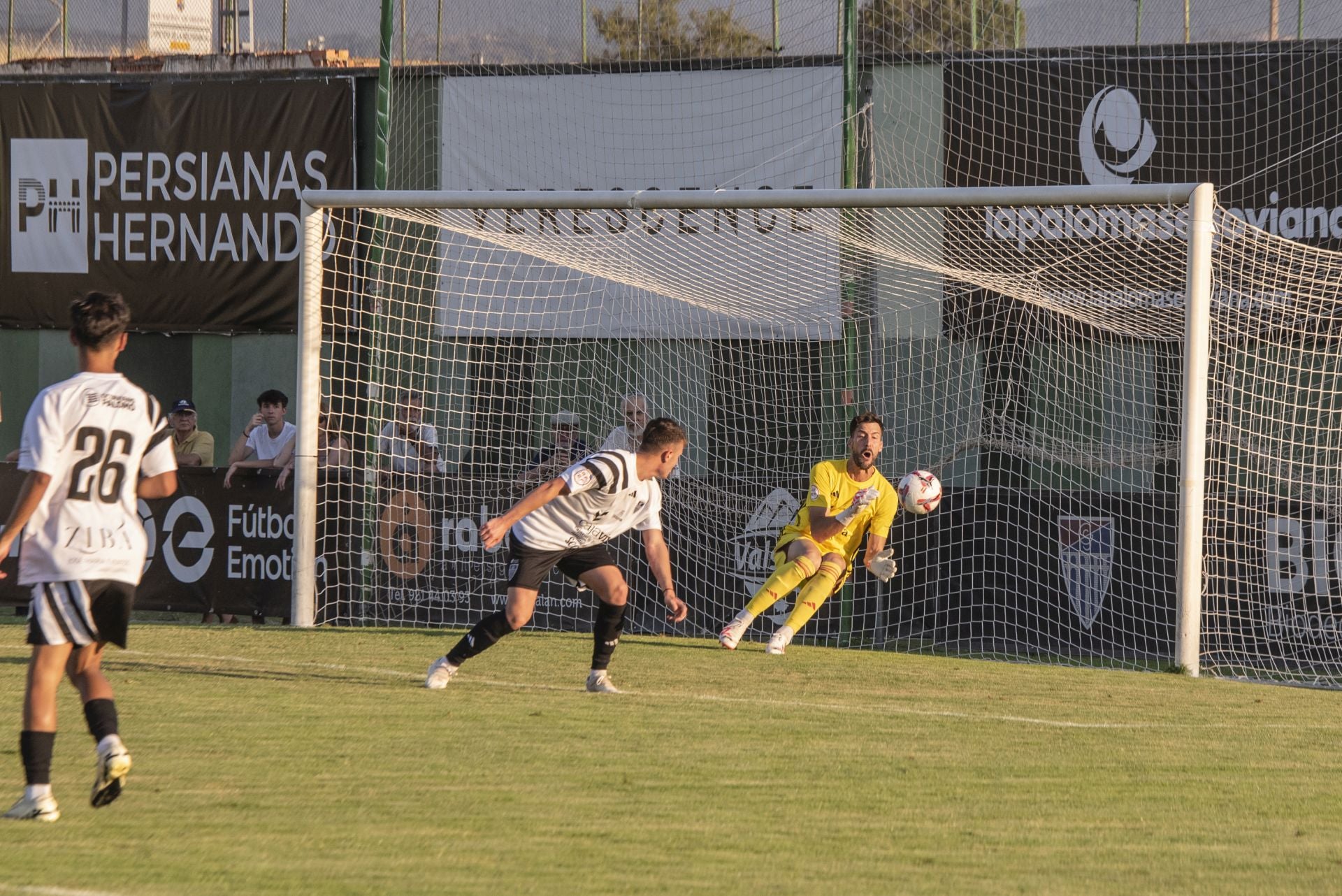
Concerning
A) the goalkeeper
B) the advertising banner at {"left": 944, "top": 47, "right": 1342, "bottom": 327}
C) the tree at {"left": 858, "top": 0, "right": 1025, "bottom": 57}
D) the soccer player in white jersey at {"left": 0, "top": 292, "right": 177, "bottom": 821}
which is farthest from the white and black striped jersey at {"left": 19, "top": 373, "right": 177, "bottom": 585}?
the tree at {"left": 858, "top": 0, "right": 1025, "bottom": 57}

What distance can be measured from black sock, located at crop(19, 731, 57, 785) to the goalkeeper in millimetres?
5560

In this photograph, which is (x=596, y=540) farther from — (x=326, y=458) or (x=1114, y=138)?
(x=1114, y=138)

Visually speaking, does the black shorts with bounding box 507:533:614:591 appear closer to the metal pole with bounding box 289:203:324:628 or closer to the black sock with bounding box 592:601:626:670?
the black sock with bounding box 592:601:626:670

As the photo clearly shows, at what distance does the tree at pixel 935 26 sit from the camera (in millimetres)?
13812

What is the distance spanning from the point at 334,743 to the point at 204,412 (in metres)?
9.93

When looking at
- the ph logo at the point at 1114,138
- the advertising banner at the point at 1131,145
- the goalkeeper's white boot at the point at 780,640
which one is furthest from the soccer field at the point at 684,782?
the ph logo at the point at 1114,138

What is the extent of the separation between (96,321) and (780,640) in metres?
5.95

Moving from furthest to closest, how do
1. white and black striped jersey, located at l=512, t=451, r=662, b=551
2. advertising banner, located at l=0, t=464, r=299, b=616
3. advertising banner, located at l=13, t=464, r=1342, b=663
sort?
advertising banner, located at l=0, t=464, r=299, b=616 → advertising banner, located at l=13, t=464, r=1342, b=663 → white and black striped jersey, located at l=512, t=451, r=662, b=551

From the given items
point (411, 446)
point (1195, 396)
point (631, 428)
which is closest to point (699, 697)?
point (1195, 396)

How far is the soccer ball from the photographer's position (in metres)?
10.4

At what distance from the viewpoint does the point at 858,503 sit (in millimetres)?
10680

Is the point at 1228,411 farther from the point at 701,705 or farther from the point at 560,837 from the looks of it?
the point at 560,837

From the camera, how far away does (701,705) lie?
845 cm

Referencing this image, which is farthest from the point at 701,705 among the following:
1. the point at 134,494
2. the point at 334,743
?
the point at 134,494
